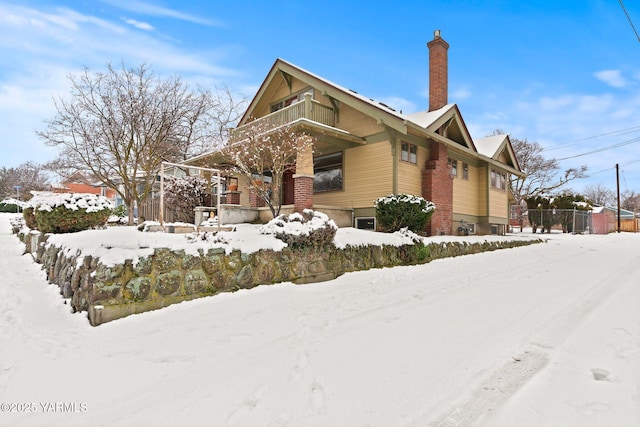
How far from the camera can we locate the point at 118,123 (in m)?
15.4

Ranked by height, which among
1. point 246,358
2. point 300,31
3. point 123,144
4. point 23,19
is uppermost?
point 300,31

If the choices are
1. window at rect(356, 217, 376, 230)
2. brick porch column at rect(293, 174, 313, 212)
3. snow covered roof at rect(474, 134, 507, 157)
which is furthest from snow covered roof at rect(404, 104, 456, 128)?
snow covered roof at rect(474, 134, 507, 157)

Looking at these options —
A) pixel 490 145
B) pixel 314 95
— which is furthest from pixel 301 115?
pixel 490 145

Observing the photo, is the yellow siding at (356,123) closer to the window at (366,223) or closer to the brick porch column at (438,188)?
the brick porch column at (438,188)

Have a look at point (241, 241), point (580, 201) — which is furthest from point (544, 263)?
point (580, 201)

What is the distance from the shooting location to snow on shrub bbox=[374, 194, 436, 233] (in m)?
10.8

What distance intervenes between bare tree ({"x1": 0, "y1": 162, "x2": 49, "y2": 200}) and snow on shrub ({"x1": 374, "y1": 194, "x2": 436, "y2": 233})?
161 feet

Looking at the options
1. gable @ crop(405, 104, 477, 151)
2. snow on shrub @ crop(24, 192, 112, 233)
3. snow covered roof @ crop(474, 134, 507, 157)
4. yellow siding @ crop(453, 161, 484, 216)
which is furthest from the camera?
snow covered roof @ crop(474, 134, 507, 157)

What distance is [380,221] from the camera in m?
11.4

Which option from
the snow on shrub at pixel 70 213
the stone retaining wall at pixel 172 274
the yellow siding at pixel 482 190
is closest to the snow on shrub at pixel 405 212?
the stone retaining wall at pixel 172 274

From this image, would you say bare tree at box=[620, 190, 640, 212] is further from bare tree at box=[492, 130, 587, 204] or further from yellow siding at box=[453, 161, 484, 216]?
yellow siding at box=[453, 161, 484, 216]

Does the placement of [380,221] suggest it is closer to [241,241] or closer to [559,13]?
[241,241]

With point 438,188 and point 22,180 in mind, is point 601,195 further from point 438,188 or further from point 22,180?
point 22,180

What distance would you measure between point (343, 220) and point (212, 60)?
7.63m
